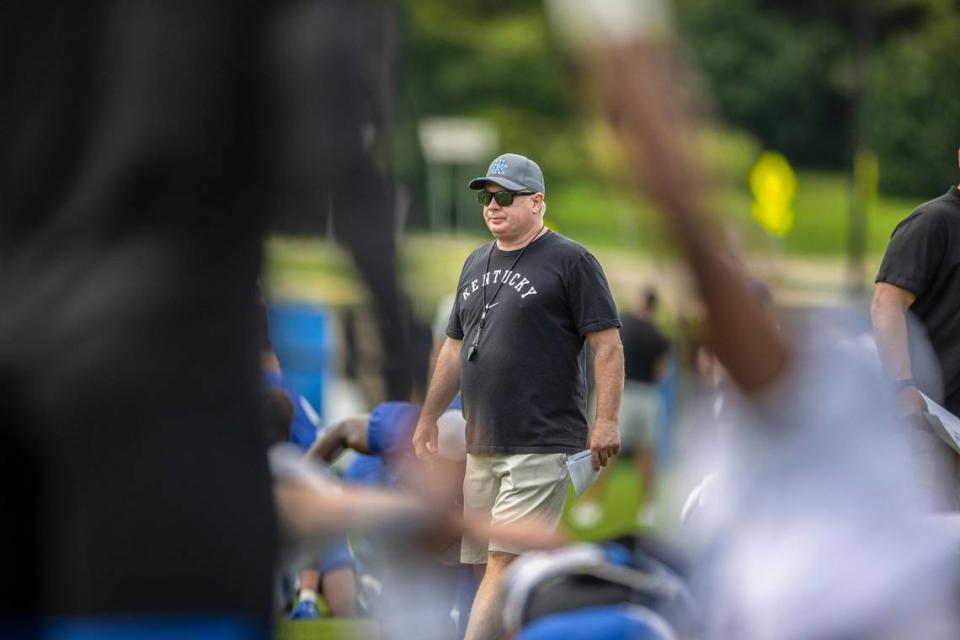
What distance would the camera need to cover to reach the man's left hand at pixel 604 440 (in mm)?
6891

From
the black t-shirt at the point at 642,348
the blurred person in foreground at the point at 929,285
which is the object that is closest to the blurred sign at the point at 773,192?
the black t-shirt at the point at 642,348

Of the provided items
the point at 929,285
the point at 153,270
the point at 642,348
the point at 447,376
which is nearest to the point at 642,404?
the point at 642,348

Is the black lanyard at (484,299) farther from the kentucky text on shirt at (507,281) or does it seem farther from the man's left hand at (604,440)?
the man's left hand at (604,440)

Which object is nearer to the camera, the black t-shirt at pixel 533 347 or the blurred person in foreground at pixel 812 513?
the blurred person in foreground at pixel 812 513

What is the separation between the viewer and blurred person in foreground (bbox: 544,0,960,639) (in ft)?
6.63

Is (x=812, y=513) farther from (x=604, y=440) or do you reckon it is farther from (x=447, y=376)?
(x=447, y=376)

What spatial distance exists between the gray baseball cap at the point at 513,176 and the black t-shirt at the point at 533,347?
0.25 metres

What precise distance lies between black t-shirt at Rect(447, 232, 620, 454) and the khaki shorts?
0.04m

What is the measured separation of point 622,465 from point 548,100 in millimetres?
25224

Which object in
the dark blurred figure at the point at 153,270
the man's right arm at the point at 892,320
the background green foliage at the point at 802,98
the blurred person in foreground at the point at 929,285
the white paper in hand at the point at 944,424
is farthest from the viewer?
the background green foliage at the point at 802,98

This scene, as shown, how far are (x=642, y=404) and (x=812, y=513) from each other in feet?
44.8

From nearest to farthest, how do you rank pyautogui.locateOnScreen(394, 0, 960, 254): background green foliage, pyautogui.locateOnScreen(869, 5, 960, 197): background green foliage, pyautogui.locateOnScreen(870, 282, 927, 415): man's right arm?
pyautogui.locateOnScreen(870, 282, 927, 415): man's right arm
pyautogui.locateOnScreen(394, 0, 960, 254): background green foliage
pyautogui.locateOnScreen(869, 5, 960, 197): background green foliage

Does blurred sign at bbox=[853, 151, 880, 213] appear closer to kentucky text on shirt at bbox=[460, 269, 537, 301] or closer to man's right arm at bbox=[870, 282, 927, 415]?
kentucky text on shirt at bbox=[460, 269, 537, 301]

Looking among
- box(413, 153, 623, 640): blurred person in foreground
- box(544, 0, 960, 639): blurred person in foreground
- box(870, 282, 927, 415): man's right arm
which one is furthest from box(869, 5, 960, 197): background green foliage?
box(544, 0, 960, 639): blurred person in foreground
